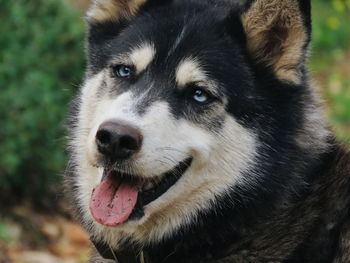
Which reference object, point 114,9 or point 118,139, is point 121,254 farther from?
point 114,9

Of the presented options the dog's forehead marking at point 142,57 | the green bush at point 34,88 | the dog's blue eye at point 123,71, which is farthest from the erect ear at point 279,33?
the green bush at point 34,88

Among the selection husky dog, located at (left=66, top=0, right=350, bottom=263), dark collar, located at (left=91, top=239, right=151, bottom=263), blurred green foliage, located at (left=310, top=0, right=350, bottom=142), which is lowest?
blurred green foliage, located at (left=310, top=0, right=350, bottom=142)

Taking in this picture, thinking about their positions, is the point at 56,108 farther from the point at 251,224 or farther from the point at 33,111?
the point at 251,224

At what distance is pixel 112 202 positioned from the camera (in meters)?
3.82

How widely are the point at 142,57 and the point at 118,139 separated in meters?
0.62

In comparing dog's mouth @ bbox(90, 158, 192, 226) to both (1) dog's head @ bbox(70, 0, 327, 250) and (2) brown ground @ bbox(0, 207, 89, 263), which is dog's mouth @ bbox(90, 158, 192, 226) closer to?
(1) dog's head @ bbox(70, 0, 327, 250)

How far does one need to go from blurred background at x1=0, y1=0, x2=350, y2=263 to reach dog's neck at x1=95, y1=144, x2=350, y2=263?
2235 mm

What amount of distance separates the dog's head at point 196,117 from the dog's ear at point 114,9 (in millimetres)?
159

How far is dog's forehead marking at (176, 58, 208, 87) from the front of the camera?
398cm

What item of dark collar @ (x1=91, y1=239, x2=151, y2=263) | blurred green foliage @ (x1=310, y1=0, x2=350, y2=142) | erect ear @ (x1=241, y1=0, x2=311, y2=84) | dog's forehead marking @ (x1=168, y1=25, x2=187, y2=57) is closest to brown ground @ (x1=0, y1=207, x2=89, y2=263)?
dark collar @ (x1=91, y1=239, x2=151, y2=263)

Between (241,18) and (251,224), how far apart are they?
1103 mm

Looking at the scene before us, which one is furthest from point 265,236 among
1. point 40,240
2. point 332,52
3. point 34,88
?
point 332,52

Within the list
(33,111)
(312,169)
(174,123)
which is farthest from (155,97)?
(33,111)

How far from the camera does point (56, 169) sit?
686cm
